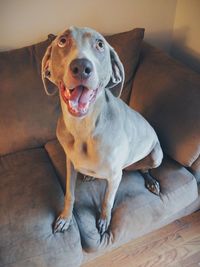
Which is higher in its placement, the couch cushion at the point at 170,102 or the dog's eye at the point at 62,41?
the dog's eye at the point at 62,41

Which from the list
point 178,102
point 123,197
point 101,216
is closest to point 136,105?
point 178,102

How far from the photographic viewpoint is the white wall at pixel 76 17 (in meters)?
1.87

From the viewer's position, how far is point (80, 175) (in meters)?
1.63

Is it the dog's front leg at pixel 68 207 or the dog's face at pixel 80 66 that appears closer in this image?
the dog's face at pixel 80 66

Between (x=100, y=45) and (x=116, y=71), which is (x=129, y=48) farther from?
(x=100, y=45)

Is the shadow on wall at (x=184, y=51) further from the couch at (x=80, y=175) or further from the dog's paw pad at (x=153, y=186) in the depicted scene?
the dog's paw pad at (x=153, y=186)

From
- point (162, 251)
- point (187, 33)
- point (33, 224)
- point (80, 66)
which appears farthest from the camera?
point (187, 33)

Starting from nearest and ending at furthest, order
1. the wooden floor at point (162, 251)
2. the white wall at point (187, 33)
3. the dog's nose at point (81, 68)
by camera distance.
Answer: the dog's nose at point (81, 68) → the wooden floor at point (162, 251) → the white wall at point (187, 33)

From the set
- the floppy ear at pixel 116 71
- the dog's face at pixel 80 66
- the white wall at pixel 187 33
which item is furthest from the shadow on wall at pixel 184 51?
the dog's face at pixel 80 66

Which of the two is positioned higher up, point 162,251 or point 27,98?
point 27,98

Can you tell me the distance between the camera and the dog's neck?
3.87ft

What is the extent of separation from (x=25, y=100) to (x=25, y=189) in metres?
0.56

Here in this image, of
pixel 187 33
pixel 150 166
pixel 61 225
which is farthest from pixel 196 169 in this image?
pixel 187 33

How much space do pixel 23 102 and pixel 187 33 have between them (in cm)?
134
